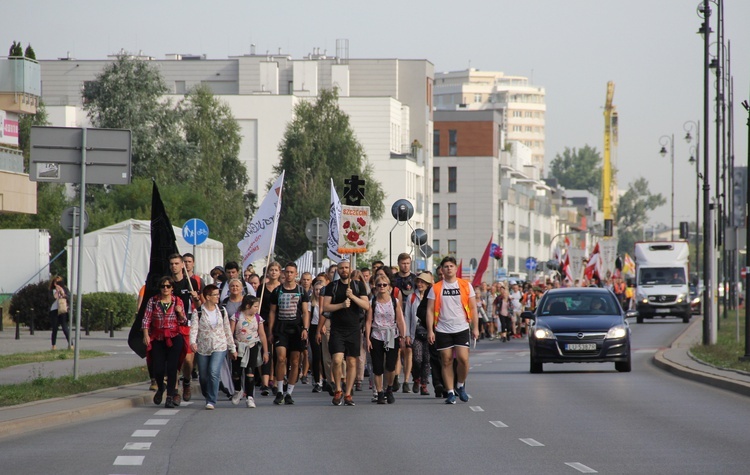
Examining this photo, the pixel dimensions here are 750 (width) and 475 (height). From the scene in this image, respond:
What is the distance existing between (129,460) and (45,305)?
3403 centimetres

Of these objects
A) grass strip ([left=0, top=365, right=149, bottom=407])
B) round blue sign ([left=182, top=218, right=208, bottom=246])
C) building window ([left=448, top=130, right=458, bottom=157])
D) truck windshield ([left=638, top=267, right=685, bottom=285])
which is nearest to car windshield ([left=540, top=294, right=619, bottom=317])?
round blue sign ([left=182, top=218, right=208, bottom=246])

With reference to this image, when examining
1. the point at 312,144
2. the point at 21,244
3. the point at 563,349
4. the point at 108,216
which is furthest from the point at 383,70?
the point at 563,349

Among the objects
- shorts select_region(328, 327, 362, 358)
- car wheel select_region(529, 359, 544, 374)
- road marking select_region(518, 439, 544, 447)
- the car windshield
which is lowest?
car wheel select_region(529, 359, 544, 374)

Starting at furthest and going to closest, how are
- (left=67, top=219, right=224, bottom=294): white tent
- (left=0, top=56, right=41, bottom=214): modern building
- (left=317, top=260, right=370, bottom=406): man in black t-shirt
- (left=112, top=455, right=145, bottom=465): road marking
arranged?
(left=67, top=219, right=224, bottom=294): white tent < (left=0, top=56, right=41, bottom=214): modern building < (left=317, top=260, right=370, bottom=406): man in black t-shirt < (left=112, top=455, right=145, bottom=465): road marking

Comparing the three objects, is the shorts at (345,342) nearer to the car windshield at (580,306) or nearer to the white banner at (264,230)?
the white banner at (264,230)

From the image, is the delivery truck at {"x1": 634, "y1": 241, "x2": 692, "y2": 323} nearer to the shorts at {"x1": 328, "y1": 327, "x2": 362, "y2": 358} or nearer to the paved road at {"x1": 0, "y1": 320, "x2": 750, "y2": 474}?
the paved road at {"x1": 0, "y1": 320, "x2": 750, "y2": 474}

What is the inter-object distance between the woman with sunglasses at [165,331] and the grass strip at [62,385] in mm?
1457

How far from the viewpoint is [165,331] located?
1925 centimetres

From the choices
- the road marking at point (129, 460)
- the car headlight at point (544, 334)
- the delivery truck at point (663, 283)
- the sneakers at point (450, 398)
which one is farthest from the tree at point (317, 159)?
the road marking at point (129, 460)

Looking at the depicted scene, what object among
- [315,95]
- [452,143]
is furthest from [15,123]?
[452,143]

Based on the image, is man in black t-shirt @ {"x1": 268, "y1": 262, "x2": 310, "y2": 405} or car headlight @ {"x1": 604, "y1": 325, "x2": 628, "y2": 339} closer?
man in black t-shirt @ {"x1": 268, "y1": 262, "x2": 310, "y2": 405}

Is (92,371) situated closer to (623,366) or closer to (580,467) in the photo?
(623,366)

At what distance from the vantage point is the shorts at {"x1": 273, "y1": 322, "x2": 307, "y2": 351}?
20453 mm

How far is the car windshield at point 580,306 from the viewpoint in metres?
28.7
